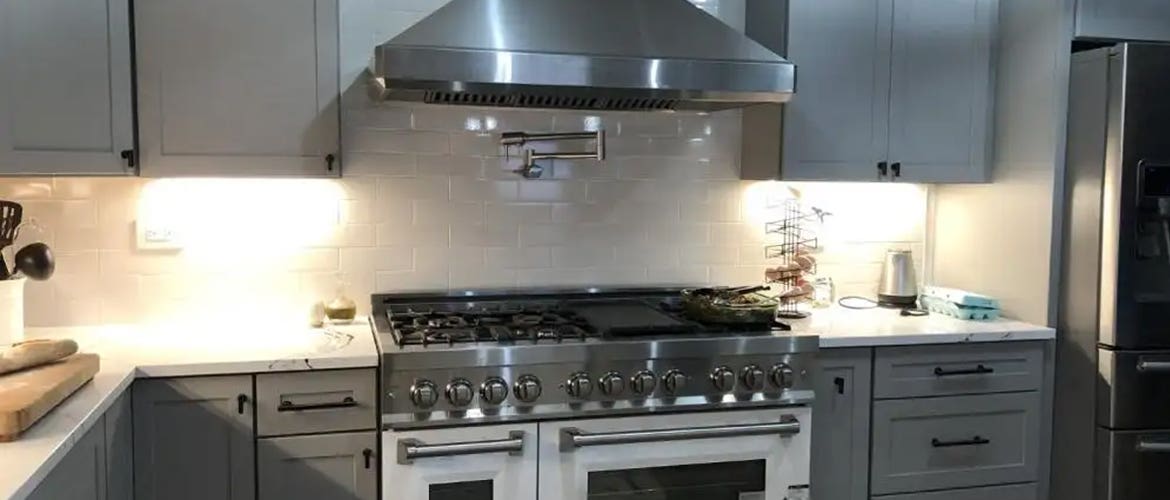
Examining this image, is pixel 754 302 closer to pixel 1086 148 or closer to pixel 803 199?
pixel 803 199

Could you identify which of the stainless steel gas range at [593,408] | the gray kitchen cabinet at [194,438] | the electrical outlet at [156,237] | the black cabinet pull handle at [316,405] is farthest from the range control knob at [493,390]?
the electrical outlet at [156,237]

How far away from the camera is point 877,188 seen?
3.64 meters

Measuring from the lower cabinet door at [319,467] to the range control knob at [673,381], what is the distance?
0.81 meters

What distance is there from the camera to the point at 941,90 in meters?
3.34

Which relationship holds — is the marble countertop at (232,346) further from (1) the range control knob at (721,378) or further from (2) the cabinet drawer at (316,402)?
(1) the range control knob at (721,378)

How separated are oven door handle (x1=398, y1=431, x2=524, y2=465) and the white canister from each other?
3.59 feet

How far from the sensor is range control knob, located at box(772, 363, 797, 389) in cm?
284

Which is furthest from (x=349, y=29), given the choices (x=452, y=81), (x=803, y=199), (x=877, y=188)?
(x=877, y=188)

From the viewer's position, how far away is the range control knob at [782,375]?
2836 mm

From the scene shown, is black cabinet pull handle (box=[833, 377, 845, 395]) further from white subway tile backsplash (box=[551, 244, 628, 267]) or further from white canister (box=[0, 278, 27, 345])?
white canister (box=[0, 278, 27, 345])

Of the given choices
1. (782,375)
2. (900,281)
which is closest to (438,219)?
(782,375)

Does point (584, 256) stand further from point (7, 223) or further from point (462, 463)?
point (7, 223)

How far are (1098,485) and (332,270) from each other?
2.54 meters

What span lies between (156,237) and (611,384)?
151 centimetres
